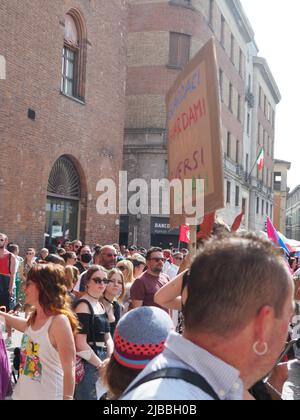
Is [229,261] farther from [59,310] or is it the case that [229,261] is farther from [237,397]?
[59,310]

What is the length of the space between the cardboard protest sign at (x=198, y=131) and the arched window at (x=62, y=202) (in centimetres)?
1187

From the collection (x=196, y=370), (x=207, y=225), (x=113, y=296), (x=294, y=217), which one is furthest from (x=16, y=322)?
(x=294, y=217)

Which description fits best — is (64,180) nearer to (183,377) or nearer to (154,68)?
(154,68)

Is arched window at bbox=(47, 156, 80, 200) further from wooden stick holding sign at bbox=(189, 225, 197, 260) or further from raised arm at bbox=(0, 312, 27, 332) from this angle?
wooden stick holding sign at bbox=(189, 225, 197, 260)

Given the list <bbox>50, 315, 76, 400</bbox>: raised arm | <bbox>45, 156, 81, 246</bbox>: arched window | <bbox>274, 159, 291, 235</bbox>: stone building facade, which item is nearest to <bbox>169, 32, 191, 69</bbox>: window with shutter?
<bbox>45, 156, 81, 246</bbox>: arched window

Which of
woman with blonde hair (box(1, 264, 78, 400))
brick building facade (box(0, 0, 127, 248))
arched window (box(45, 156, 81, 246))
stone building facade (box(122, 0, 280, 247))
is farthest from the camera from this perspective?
stone building facade (box(122, 0, 280, 247))

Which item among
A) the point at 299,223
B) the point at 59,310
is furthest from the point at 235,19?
the point at 299,223

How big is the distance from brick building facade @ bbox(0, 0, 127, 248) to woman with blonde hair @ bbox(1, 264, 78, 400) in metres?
10.00

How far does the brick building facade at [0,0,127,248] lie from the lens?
13.8 meters

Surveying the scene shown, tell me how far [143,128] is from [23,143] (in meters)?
11.7

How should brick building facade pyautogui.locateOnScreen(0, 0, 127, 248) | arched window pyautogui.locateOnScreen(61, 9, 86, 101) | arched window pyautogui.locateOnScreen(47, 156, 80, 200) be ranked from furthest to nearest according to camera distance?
1. arched window pyautogui.locateOnScreen(61, 9, 86, 101)
2. arched window pyautogui.locateOnScreen(47, 156, 80, 200)
3. brick building facade pyautogui.locateOnScreen(0, 0, 127, 248)

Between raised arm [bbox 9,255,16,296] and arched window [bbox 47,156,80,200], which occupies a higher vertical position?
arched window [bbox 47,156,80,200]

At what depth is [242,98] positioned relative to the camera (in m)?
37.6

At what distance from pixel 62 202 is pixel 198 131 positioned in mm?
13185
